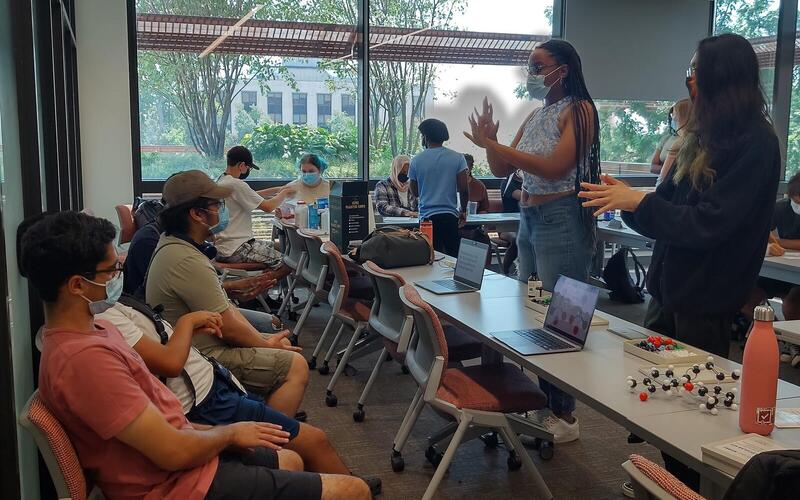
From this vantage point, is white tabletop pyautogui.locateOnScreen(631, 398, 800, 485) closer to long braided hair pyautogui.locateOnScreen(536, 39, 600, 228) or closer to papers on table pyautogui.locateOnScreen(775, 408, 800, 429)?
papers on table pyautogui.locateOnScreen(775, 408, 800, 429)

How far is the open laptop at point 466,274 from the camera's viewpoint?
10.8 feet

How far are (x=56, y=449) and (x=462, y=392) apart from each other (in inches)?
59.0

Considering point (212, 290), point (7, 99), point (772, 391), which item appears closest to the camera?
point (772, 391)

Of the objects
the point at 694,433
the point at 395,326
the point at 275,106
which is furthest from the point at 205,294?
the point at 275,106

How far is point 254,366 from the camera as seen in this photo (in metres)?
2.79

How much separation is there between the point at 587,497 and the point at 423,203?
9.97 feet

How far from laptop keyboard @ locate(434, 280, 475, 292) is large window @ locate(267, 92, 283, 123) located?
4.73m

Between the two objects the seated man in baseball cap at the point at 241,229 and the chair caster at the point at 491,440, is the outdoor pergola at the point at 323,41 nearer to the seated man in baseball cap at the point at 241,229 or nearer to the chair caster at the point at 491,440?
the seated man in baseball cap at the point at 241,229

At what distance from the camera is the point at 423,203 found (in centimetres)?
546

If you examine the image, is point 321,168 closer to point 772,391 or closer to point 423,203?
point 423,203

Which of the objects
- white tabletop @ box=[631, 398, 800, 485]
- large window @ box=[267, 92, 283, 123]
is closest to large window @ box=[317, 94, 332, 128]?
large window @ box=[267, 92, 283, 123]

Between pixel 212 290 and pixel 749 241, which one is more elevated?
pixel 749 241

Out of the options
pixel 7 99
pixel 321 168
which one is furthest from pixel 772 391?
pixel 321 168

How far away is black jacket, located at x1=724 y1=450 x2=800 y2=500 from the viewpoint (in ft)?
3.32
